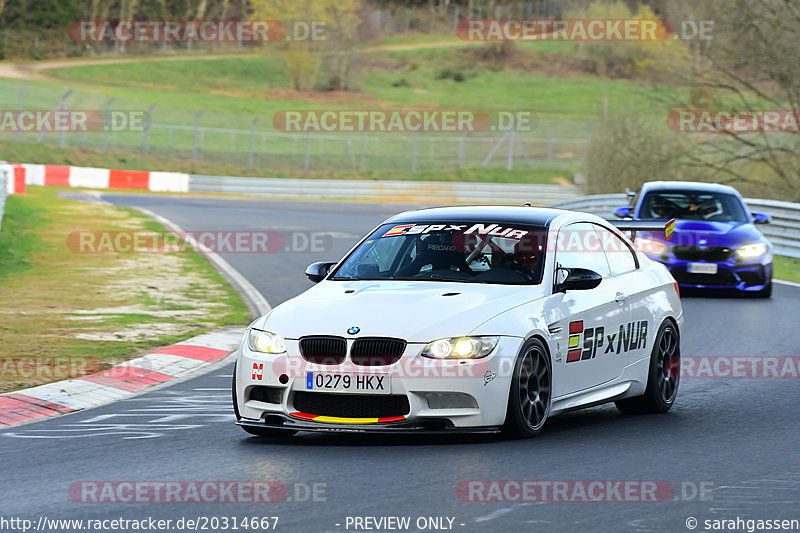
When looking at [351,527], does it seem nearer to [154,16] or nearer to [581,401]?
[581,401]

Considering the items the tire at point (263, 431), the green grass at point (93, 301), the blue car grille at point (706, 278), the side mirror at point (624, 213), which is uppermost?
the side mirror at point (624, 213)

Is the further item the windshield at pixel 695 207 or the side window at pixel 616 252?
the windshield at pixel 695 207

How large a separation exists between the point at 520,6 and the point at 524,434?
132694 millimetres

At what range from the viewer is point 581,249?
901 centimetres

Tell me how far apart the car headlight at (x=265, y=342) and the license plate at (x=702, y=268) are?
11176 millimetres

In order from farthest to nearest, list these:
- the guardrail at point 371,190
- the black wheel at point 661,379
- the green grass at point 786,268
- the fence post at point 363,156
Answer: the fence post at point 363,156
the guardrail at point 371,190
the green grass at point 786,268
the black wheel at point 661,379

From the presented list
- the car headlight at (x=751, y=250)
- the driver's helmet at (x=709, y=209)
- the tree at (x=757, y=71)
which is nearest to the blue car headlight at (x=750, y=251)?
the car headlight at (x=751, y=250)

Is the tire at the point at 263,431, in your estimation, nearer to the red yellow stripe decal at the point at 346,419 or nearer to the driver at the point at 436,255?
the red yellow stripe decal at the point at 346,419

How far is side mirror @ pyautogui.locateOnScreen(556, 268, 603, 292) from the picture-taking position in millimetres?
8320

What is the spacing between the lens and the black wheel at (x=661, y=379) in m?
9.26

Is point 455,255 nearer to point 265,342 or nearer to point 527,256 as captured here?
point 527,256

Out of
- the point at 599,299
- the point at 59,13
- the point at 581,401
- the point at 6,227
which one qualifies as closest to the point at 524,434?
the point at 581,401

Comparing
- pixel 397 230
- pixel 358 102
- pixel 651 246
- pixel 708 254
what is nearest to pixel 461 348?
pixel 397 230

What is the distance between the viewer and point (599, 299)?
28.8ft
